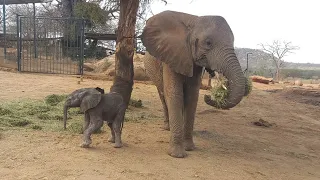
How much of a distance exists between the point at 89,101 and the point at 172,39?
1.60 meters

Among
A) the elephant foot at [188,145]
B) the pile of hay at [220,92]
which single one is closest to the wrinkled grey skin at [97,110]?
the elephant foot at [188,145]

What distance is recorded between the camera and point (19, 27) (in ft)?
60.5

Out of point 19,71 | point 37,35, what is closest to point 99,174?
Result: point 19,71

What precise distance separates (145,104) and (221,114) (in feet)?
7.14

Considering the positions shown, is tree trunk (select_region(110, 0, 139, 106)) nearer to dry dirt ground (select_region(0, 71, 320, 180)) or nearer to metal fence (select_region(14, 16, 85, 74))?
dry dirt ground (select_region(0, 71, 320, 180))

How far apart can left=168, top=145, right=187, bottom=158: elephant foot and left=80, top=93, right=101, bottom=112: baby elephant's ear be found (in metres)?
1.30

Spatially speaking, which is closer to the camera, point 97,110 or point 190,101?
point 97,110

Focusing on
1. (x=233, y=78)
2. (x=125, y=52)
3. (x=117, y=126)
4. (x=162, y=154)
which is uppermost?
(x=125, y=52)

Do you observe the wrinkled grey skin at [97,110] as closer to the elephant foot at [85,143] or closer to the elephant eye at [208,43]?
the elephant foot at [85,143]

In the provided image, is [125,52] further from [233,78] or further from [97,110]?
[233,78]

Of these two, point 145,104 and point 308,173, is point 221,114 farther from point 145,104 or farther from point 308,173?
point 308,173

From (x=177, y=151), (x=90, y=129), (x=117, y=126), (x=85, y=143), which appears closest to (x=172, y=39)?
(x=117, y=126)

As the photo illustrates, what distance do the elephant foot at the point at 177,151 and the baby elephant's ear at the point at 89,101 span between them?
4.27 ft

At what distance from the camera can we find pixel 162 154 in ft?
19.6
